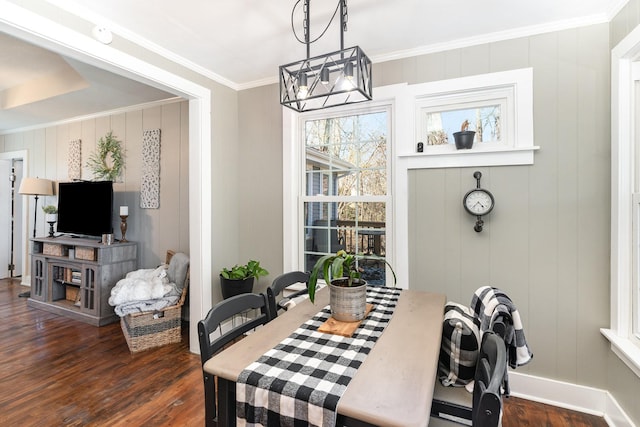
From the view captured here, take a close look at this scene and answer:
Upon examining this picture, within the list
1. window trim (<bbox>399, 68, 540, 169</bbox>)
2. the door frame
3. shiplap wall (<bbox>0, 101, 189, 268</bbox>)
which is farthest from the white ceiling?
the door frame

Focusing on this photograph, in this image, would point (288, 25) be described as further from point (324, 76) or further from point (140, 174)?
point (140, 174)

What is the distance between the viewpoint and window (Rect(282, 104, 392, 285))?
269 cm

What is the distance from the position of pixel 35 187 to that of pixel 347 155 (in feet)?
15.2

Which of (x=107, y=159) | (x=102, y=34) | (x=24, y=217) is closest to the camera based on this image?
(x=102, y=34)

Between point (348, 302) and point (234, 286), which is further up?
point (348, 302)

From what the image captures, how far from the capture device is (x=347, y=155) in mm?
2842

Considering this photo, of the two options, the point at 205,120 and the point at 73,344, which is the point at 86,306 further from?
the point at 205,120

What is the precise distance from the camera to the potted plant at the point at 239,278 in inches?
110

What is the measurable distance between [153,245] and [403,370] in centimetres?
362

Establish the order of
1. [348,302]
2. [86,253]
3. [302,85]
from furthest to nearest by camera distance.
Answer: [86,253] < [302,85] < [348,302]

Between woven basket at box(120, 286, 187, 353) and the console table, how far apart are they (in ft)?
2.41

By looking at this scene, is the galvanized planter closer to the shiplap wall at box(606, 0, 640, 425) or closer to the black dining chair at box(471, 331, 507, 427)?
the black dining chair at box(471, 331, 507, 427)

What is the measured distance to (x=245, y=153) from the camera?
10.6 ft

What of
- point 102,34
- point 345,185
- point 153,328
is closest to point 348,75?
point 345,185
